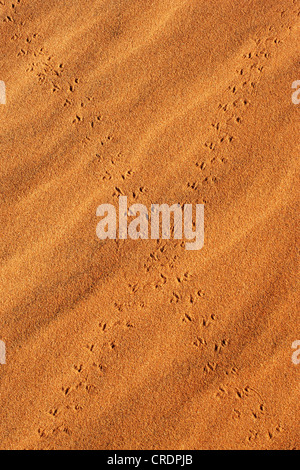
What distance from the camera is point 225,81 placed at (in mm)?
2305

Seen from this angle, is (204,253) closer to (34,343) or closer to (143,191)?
(143,191)

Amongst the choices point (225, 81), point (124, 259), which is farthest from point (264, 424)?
point (225, 81)

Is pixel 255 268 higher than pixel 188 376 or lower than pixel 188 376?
higher

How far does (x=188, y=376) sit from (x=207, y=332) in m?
0.24

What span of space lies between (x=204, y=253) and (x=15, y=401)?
4.05 feet

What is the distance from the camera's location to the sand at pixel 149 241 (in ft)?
7.03

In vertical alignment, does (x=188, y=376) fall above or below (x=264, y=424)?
above

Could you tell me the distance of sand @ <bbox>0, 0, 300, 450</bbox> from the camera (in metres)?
2.14

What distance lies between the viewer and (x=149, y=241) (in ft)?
7.32

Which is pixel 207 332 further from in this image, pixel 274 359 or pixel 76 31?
pixel 76 31

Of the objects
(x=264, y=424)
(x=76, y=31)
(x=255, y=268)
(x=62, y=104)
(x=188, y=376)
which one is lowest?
(x=264, y=424)

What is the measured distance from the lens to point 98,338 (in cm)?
217
